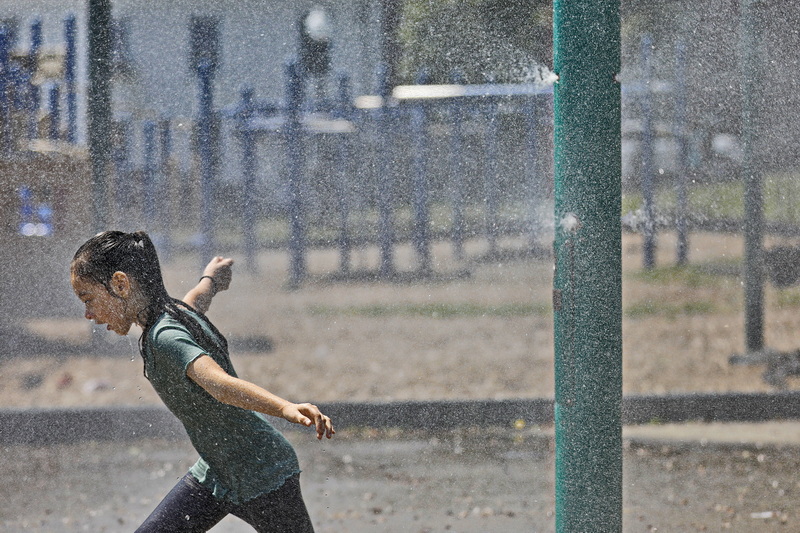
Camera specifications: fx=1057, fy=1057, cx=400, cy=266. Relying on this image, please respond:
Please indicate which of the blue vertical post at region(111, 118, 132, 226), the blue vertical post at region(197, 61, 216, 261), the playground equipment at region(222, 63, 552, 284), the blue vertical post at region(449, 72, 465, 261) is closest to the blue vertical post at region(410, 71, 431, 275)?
the playground equipment at region(222, 63, 552, 284)

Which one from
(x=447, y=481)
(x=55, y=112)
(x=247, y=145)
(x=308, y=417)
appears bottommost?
(x=447, y=481)

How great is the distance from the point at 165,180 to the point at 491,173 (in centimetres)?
146

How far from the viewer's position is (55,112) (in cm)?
472

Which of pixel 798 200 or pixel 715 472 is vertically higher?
pixel 798 200

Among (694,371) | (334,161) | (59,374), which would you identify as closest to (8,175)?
(59,374)

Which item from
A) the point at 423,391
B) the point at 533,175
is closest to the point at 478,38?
the point at 533,175

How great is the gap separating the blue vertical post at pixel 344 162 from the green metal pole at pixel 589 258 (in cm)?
185

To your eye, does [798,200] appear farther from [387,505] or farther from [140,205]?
[140,205]

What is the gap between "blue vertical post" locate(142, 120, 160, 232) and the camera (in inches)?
185

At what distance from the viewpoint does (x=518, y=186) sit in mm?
4691

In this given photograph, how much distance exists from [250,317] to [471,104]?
140 cm

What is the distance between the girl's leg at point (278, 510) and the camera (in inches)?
101

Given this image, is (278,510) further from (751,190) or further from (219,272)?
(751,190)

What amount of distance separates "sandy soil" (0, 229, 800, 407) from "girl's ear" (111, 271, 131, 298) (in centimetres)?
204
